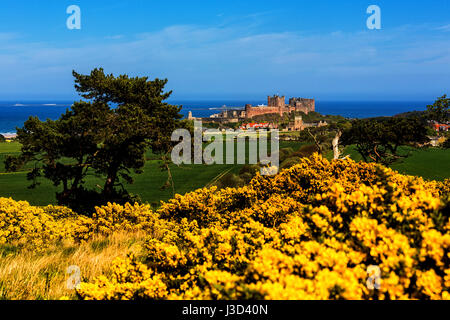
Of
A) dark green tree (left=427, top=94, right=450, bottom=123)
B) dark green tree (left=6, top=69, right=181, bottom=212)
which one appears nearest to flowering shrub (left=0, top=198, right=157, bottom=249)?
dark green tree (left=6, top=69, right=181, bottom=212)

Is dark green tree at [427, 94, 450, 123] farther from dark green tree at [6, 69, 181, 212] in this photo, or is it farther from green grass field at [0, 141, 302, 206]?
green grass field at [0, 141, 302, 206]

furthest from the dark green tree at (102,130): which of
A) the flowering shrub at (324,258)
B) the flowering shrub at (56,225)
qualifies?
the flowering shrub at (324,258)

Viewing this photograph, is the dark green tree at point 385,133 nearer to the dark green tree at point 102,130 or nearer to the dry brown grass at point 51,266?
the dark green tree at point 102,130

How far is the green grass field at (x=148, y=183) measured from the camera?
3738 centimetres

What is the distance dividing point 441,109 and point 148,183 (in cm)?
3441

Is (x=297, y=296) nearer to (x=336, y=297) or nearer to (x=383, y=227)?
(x=336, y=297)

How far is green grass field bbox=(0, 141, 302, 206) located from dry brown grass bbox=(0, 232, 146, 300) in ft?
82.0

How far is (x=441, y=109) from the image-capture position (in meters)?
26.4

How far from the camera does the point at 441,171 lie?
4312 cm

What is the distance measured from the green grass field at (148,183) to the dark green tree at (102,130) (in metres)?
13.5

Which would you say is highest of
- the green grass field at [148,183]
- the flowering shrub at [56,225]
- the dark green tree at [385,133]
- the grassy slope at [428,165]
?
the dark green tree at [385,133]

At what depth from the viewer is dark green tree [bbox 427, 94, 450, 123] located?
26.3m
